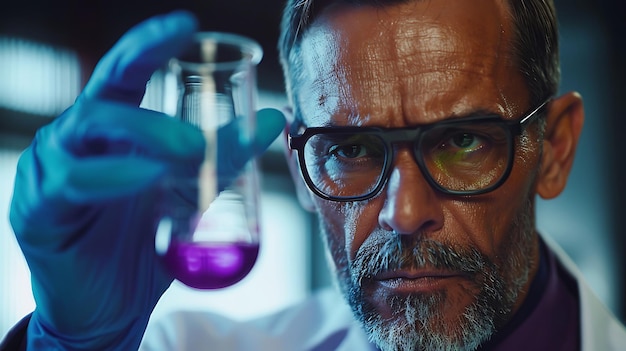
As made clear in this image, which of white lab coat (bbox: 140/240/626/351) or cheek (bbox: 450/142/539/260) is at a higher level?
cheek (bbox: 450/142/539/260)

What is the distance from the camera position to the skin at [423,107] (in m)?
1.17

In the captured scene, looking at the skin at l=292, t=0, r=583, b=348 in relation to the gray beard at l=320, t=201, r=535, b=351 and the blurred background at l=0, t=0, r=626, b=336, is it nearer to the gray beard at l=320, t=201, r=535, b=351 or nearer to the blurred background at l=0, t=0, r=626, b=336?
the gray beard at l=320, t=201, r=535, b=351

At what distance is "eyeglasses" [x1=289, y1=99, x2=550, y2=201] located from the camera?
117 cm

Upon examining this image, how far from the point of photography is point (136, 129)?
0.90 meters

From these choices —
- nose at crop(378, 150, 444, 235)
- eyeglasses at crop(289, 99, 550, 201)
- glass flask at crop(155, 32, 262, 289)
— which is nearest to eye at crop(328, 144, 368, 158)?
eyeglasses at crop(289, 99, 550, 201)

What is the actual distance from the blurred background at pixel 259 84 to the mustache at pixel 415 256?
5.56 ft

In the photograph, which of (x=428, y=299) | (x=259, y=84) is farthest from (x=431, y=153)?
(x=259, y=84)

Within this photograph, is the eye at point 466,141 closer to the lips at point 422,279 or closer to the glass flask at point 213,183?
the lips at point 422,279

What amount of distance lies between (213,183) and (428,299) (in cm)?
46

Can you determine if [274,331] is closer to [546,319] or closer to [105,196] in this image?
[546,319]

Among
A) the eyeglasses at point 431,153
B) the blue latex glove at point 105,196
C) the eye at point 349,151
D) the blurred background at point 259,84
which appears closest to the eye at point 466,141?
the eyeglasses at point 431,153

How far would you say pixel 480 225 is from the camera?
1.20 metres

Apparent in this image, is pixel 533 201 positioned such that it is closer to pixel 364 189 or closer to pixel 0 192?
pixel 364 189

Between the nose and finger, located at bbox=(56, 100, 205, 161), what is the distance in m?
0.37
